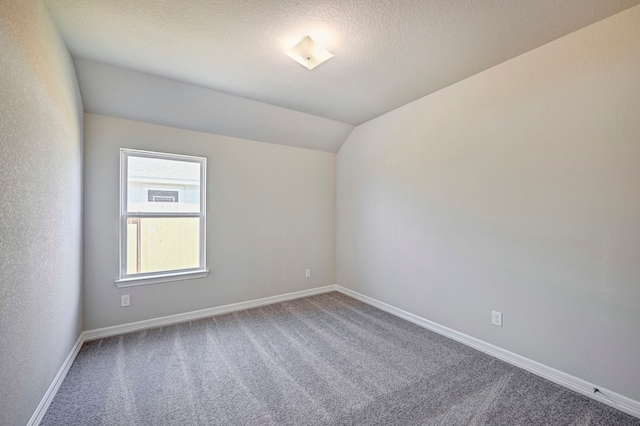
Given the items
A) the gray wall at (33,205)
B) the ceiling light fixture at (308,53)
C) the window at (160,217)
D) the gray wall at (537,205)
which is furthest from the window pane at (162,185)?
the gray wall at (537,205)

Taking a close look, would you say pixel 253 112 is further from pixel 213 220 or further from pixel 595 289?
pixel 595 289

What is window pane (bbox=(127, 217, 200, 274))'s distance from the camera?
119 inches

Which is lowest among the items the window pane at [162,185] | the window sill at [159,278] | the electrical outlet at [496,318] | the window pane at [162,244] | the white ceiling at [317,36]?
the electrical outlet at [496,318]

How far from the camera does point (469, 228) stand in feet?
8.77

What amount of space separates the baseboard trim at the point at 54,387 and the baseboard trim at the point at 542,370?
3.20 metres

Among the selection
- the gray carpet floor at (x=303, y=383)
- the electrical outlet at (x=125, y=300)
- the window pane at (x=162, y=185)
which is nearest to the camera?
the gray carpet floor at (x=303, y=383)

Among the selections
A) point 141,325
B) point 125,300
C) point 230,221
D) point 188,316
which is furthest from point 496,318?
point 125,300

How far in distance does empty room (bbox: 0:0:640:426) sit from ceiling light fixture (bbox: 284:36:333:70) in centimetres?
2

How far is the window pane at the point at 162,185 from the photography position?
3.03 meters

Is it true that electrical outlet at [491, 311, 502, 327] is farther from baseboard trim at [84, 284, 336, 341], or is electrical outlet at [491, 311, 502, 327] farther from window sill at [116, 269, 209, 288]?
window sill at [116, 269, 209, 288]

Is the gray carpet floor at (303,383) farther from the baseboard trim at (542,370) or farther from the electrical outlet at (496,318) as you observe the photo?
the electrical outlet at (496,318)

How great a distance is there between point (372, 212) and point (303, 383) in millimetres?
2345

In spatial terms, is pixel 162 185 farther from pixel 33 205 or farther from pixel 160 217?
pixel 33 205

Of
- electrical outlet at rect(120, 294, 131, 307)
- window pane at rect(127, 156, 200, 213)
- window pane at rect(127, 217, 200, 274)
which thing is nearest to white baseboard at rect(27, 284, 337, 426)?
electrical outlet at rect(120, 294, 131, 307)
